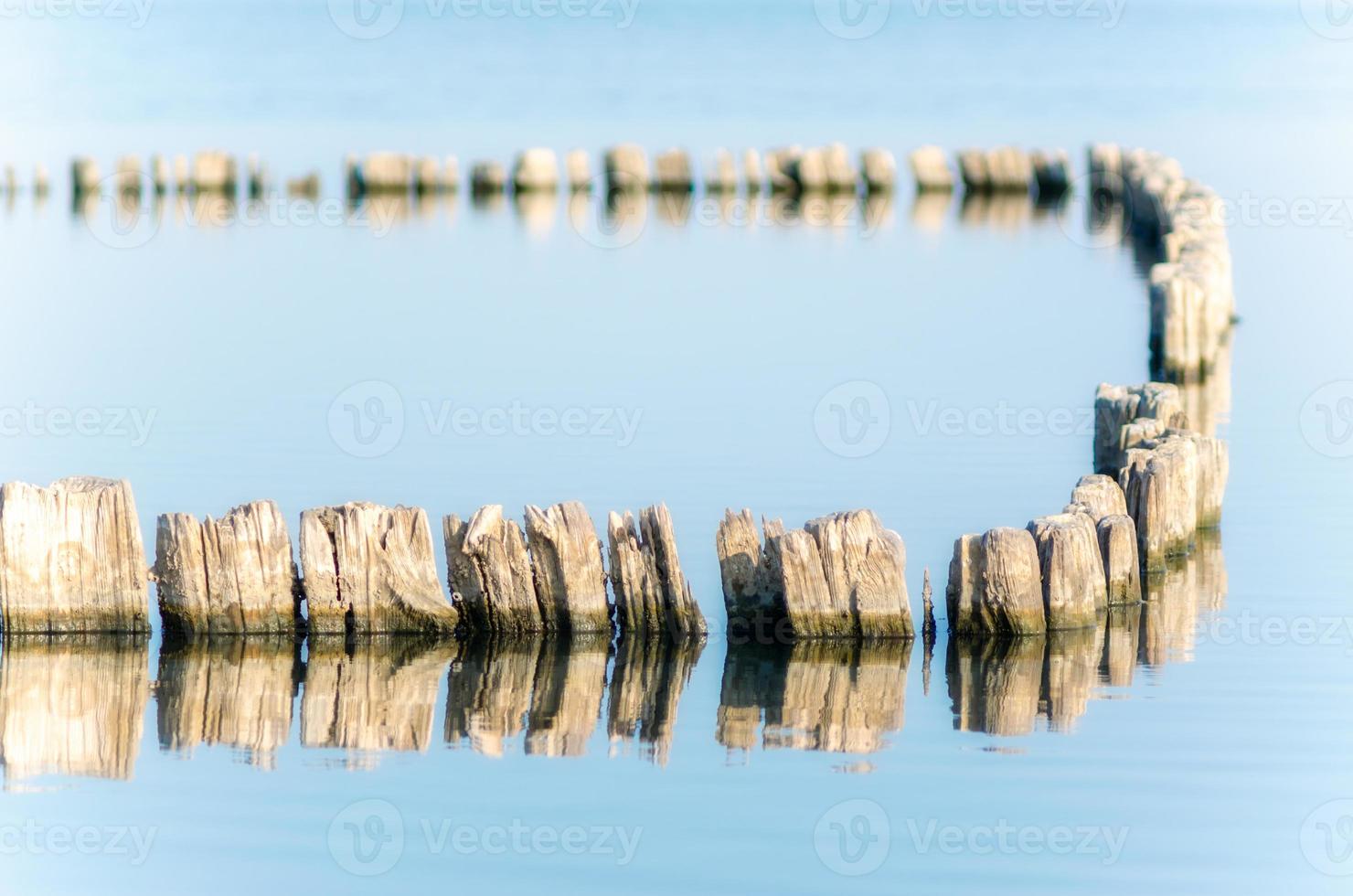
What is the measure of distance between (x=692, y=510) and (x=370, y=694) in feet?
14.6

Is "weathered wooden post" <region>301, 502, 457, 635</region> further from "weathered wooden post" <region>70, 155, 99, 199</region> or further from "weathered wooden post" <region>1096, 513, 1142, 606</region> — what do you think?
"weathered wooden post" <region>70, 155, 99, 199</region>

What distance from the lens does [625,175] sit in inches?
1508

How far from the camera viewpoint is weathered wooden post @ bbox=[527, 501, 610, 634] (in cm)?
1028

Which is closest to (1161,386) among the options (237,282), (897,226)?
(237,282)

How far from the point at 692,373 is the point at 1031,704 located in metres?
10.6

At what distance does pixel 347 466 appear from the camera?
15.6m

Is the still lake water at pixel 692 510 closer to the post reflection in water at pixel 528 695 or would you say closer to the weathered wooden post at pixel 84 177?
the post reflection in water at pixel 528 695

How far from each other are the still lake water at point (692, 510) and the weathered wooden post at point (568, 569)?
0.20 meters

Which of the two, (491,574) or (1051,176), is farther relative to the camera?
(1051,176)

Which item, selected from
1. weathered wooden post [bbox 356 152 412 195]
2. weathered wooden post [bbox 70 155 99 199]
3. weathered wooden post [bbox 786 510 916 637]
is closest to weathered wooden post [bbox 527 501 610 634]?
weathered wooden post [bbox 786 510 916 637]

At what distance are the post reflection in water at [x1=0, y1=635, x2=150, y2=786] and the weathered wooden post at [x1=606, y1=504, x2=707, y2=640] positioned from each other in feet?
7.89

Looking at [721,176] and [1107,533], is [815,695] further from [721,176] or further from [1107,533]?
[721,176]

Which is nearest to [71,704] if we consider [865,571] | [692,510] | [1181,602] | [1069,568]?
[865,571]

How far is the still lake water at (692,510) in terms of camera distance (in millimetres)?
8164
